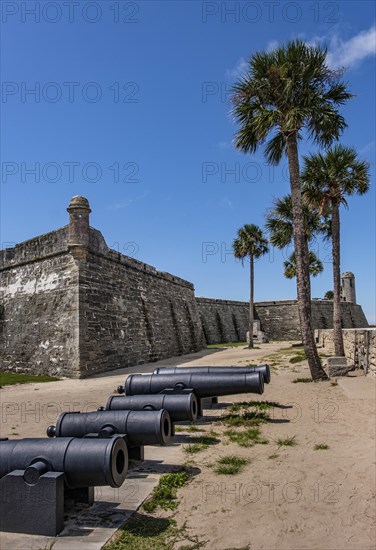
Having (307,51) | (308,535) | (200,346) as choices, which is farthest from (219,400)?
(200,346)

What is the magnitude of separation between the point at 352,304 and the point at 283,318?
1058 centimetres

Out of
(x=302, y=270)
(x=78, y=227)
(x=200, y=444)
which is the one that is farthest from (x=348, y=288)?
(x=200, y=444)

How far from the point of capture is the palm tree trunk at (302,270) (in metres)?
11.2

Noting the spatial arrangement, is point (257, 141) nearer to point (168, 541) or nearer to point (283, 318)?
point (168, 541)

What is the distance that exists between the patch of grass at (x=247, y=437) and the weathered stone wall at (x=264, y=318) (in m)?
29.2

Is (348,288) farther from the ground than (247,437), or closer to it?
farther from the ground

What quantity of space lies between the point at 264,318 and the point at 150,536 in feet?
132

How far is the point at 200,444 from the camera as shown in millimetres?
5855

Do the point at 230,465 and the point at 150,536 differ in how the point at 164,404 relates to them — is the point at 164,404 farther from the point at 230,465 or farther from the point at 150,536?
the point at 150,536

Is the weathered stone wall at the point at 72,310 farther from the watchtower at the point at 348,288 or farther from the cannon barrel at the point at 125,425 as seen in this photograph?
the watchtower at the point at 348,288

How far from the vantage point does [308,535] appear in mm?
3373

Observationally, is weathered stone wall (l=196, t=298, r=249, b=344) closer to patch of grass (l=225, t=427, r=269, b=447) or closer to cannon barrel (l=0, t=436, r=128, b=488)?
patch of grass (l=225, t=427, r=269, b=447)

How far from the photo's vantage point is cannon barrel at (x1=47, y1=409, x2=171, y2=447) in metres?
4.31

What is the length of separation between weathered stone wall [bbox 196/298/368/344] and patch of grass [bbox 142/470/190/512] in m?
31.2
